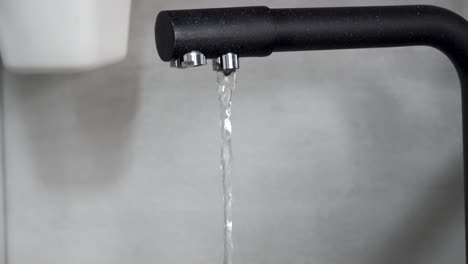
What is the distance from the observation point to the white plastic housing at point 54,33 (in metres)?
0.85

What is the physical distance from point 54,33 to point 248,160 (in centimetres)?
48

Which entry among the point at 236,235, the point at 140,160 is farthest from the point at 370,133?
the point at 140,160

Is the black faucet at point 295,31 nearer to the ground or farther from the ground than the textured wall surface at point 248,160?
farther from the ground

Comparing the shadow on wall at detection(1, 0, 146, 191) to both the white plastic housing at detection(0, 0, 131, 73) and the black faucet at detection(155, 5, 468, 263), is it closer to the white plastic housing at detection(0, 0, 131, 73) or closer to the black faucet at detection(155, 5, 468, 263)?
the white plastic housing at detection(0, 0, 131, 73)

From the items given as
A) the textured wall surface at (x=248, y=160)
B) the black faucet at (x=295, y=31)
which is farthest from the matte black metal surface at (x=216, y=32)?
the textured wall surface at (x=248, y=160)

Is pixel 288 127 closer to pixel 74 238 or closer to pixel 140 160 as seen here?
pixel 140 160

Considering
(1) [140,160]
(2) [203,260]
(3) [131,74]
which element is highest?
(3) [131,74]

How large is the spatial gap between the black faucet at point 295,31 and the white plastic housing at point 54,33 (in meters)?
0.33

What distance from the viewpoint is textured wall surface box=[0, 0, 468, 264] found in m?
1.20

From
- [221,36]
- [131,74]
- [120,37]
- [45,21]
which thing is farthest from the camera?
[131,74]

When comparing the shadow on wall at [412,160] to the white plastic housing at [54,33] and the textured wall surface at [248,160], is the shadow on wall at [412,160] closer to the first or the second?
the textured wall surface at [248,160]

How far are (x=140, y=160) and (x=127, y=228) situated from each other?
126 millimetres

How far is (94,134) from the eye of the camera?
1202mm

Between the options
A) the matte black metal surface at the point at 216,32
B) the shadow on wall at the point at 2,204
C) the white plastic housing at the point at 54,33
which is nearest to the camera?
the matte black metal surface at the point at 216,32
